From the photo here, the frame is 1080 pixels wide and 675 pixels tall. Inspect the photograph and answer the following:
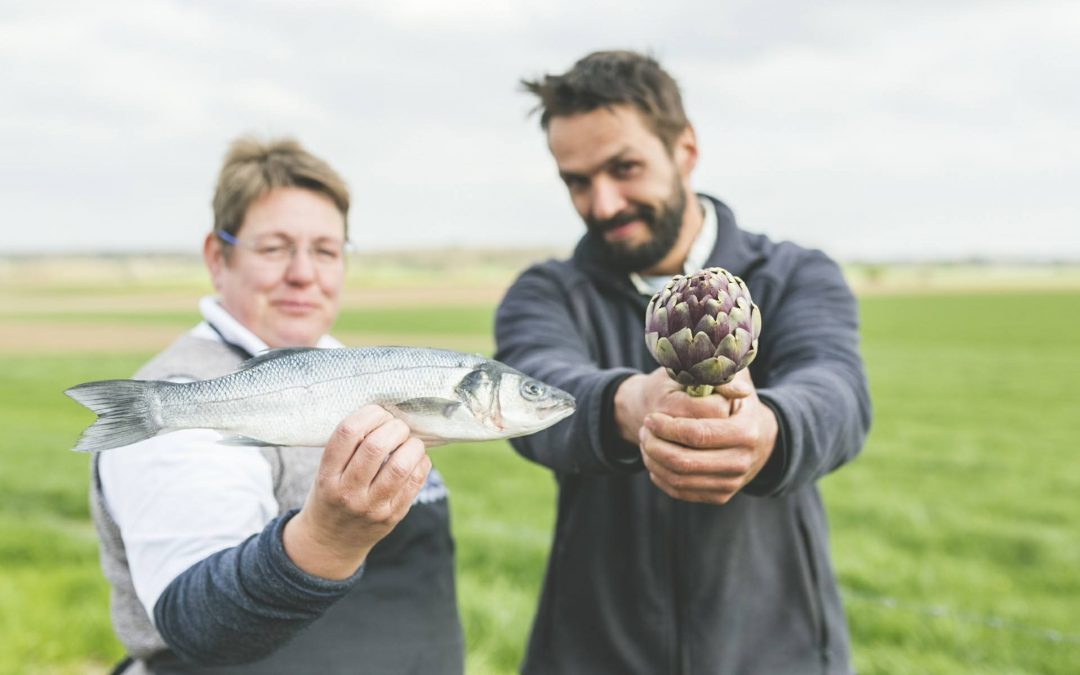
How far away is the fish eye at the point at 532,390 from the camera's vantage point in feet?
7.99

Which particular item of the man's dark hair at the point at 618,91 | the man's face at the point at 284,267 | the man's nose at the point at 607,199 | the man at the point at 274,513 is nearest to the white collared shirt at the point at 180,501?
the man at the point at 274,513

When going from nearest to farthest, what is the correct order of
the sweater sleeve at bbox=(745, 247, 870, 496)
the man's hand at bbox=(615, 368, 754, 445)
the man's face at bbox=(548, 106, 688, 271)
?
1. the man's hand at bbox=(615, 368, 754, 445)
2. the sweater sleeve at bbox=(745, 247, 870, 496)
3. the man's face at bbox=(548, 106, 688, 271)

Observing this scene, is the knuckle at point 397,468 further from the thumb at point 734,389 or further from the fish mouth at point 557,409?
the thumb at point 734,389

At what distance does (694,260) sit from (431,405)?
6.79ft

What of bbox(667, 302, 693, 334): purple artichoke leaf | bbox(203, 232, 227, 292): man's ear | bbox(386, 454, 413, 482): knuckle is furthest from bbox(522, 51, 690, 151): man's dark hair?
bbox(386, 454, 413, 482): knuckle

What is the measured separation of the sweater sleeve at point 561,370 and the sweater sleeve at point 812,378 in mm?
514

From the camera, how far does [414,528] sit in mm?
3594

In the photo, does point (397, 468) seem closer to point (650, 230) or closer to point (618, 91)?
point (650, 230)

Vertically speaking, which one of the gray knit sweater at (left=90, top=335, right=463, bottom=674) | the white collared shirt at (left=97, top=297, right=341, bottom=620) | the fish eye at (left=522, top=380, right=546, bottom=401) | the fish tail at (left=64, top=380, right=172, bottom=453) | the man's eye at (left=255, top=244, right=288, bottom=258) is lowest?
the gray knit sweater at (left=90, top=335, right=463, bottom=674)

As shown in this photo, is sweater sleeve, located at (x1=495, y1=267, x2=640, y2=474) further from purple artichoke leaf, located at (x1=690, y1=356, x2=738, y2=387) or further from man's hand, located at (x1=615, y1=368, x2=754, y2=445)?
purple artichoke leaf, located at (x1=690, y1=356, x2=738, y2=387)

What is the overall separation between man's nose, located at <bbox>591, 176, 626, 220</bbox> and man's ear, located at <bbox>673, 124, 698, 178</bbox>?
0.38 metres

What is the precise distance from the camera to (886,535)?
A: 35.7 feet

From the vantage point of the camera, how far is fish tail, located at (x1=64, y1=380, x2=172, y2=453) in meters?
2.34

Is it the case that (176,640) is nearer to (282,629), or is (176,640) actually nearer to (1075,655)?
(282,629)
